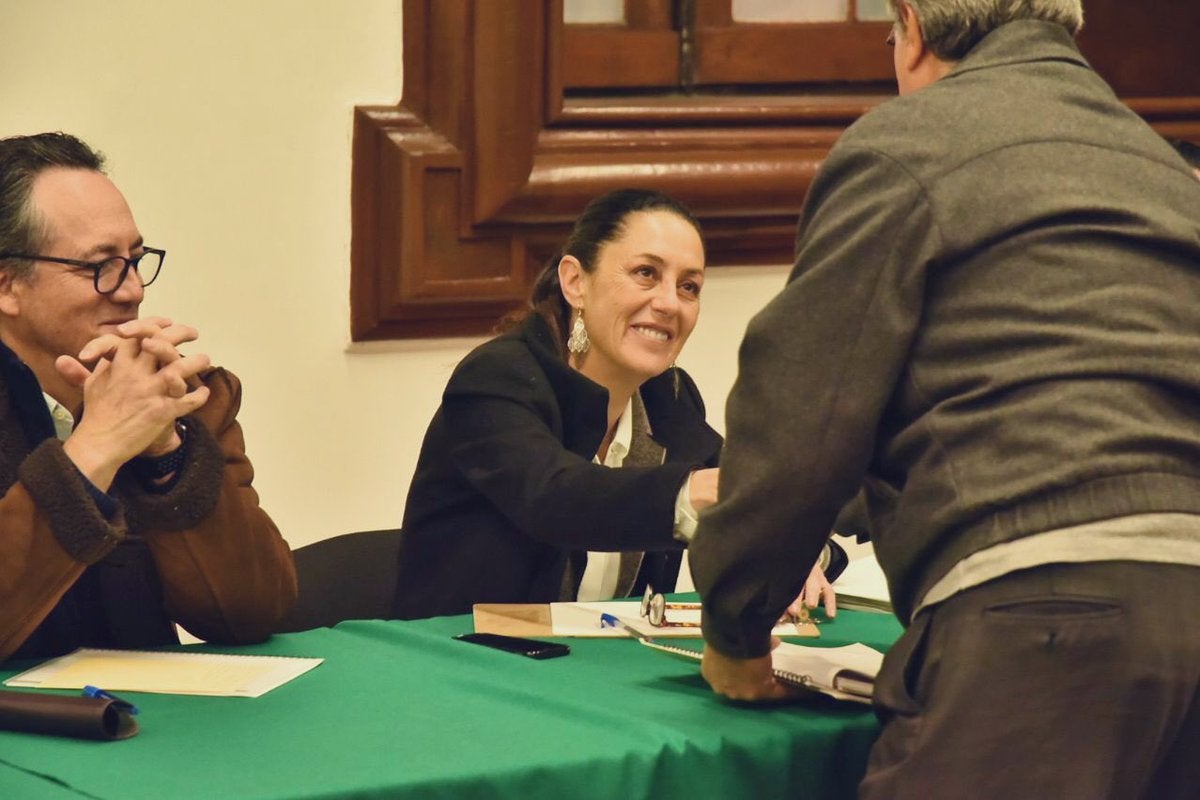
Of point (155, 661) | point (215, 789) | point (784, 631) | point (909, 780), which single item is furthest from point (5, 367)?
point (909, 780)

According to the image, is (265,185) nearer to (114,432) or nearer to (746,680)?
(114,432)

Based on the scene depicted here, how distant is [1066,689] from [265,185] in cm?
250

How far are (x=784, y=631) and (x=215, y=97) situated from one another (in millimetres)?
1866

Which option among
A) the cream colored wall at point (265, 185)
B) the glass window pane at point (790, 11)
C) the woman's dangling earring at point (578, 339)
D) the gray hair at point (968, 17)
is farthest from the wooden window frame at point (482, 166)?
the gray hair at point (968, 17)

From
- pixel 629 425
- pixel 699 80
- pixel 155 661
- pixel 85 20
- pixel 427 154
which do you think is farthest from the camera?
pixel 699 80

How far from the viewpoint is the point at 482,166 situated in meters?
3.91

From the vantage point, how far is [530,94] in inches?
155

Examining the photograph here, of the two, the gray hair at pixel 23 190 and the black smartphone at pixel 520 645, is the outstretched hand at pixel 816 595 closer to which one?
the black smartphone at pixel 520 645

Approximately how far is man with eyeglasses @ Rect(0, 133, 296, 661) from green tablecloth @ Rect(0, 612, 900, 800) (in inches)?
6.2

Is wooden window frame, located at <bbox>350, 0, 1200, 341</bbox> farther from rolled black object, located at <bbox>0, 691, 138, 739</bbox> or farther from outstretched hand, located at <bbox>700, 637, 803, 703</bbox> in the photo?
rolled black object, located at <bbox>0, 691, 138, 739</bbox>

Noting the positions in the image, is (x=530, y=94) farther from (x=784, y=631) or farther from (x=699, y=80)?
(x=784, y=631)

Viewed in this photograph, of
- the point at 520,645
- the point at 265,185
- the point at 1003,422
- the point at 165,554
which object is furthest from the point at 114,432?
the point at 265,185

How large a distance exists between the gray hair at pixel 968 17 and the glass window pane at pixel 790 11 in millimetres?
2436

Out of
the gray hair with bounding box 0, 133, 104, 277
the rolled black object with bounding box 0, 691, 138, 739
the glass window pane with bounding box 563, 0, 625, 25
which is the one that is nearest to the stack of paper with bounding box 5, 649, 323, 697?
the rolled black object with bounding box 0, 691, 138, 739
